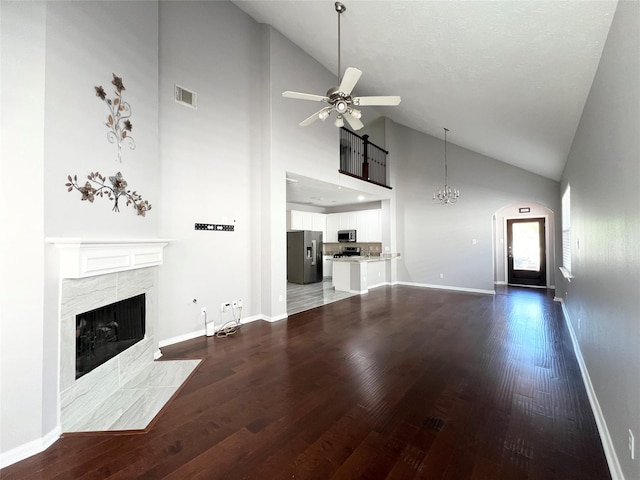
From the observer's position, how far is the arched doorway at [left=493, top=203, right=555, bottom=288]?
7.97 meters

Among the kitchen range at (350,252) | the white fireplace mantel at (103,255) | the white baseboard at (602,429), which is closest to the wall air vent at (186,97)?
the white fireplace mantel at (103,255)

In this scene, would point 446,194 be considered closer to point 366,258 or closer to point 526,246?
point 366,258

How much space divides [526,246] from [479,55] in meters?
7.80

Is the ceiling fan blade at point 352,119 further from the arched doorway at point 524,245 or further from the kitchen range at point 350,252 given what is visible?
the arched doorway at point 524,245

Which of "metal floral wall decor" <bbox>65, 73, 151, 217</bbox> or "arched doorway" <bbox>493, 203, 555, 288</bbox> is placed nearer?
"metal floral wall decor" <bbox>65, 73, 151, 217</bbox>

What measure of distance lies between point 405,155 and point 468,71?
17.1 ft

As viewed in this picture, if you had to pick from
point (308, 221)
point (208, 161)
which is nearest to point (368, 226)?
point (308, 221)

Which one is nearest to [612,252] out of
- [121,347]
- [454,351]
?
[454,351]

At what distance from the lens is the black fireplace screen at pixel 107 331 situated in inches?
88.4

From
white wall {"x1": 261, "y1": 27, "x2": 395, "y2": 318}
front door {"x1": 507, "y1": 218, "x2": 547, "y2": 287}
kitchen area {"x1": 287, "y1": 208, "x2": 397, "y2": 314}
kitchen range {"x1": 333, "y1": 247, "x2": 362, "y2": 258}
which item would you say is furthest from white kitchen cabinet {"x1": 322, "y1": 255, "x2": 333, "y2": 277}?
front door {"x1": 507, "y1": 218, "x2": 547, "y2": 287}

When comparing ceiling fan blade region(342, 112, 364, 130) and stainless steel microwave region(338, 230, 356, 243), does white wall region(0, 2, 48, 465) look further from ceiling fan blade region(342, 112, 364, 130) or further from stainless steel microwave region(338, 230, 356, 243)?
stainless steel microwave region(338, 230, 356, 243)

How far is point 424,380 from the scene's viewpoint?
8.68ft

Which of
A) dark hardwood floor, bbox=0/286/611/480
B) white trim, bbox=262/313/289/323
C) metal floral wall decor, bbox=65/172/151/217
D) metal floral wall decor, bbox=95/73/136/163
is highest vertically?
metal floral wall decor, bbox=95/73/136/163

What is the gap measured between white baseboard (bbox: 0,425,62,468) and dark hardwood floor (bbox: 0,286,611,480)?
59 mm
